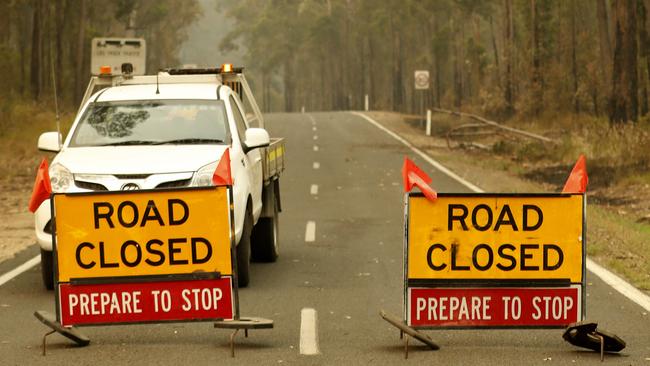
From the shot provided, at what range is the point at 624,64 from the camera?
31906mm

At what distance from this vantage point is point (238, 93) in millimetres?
15141

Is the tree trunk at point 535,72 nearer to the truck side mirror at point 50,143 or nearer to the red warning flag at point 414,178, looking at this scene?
the truck side mirror at point 50,143

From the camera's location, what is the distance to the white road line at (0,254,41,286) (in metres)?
12.6

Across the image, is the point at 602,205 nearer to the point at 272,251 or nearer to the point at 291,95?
the point at 272,251

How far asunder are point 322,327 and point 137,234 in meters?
1.72

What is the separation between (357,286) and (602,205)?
→ 35.4 feet

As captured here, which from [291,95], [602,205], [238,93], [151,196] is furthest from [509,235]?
[291,95]

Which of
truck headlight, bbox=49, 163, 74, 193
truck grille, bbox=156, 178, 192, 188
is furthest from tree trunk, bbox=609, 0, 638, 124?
truck headlight, bbox=49, 163, 74, 193

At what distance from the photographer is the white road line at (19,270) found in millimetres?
12617

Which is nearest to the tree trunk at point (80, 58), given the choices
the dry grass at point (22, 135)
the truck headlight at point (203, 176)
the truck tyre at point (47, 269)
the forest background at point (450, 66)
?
the forest background at point (450, 66)

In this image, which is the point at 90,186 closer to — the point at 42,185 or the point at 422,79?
Answer: the point at 42,185

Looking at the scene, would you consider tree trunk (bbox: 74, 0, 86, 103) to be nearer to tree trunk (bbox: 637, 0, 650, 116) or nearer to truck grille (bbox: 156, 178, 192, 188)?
tree trunk (bbox: 637, 0, 650, 116)

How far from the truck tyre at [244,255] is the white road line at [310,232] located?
4306 mm

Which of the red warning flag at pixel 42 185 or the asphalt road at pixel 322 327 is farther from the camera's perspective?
the red warning flag at pixel 42 185
